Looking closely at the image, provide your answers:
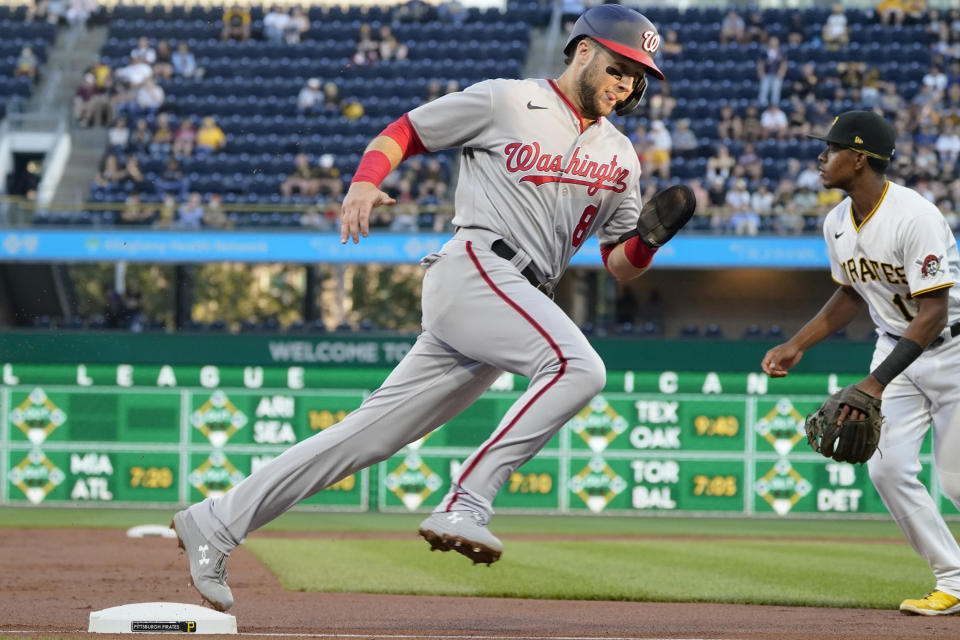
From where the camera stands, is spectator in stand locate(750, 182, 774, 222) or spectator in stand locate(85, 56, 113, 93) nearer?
spectator in stand locate(750, 182, 774, 222)

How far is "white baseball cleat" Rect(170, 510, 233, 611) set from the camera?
478cm

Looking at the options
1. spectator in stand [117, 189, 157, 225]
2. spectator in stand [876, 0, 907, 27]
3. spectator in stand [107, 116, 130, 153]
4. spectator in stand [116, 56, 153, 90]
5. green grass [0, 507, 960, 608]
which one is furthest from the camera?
spectator in stand [876, 0, 907, 27]

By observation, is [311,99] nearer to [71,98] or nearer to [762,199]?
[71,98]

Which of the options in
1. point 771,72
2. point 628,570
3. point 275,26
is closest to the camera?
point 628,570

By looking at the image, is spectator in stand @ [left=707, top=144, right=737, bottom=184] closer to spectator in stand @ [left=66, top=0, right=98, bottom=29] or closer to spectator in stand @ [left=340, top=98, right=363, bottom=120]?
spectator in stand @ [left=340, top=98, right=363, bottom=120]

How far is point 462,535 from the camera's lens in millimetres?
4227

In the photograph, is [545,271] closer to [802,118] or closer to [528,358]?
[528,358]

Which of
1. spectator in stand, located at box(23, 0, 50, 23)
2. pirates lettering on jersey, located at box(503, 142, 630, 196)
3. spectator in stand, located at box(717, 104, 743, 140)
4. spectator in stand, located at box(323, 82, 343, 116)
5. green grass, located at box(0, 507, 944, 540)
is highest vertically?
spectator in stand, located at box(23, 0, 50, 23)

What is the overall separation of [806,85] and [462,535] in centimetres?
1770

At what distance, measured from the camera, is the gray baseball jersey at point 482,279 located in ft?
14.9

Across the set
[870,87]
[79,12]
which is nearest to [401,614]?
[870,87]

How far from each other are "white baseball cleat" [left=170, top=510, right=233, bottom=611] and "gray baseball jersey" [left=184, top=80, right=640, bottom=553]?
0.03 m

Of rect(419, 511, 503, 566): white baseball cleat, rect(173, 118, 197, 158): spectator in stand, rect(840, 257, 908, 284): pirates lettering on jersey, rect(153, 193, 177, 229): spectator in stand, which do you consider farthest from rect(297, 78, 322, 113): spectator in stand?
rect(419, 511, 503, 566): white baseball cleat

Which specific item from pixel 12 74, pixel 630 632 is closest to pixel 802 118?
pixel 12 74
